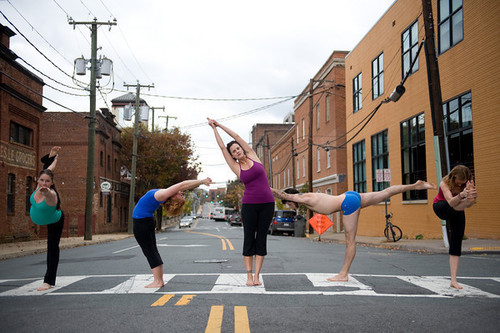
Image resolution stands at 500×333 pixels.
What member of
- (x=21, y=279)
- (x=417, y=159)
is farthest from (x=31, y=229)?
(x=417, y=159)

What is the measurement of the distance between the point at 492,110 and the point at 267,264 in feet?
33.5

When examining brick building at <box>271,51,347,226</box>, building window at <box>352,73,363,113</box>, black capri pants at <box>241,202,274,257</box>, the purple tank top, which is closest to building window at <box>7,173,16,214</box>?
brick building at <box>271,51,347,226</box>

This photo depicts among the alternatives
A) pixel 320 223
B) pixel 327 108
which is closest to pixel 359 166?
pixel 327 108

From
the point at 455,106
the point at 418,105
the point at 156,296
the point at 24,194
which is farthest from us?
the point at 24,194

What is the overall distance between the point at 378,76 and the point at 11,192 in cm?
1957

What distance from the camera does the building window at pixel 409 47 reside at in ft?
68.2

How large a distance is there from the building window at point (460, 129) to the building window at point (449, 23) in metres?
2.30

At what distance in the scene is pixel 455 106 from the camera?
17.3m

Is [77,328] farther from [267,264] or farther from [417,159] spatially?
[417,159]

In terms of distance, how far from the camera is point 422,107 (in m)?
20.0

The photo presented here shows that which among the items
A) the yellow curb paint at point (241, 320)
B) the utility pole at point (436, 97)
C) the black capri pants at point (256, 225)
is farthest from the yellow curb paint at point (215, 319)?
the utility pole at point (436, 97)

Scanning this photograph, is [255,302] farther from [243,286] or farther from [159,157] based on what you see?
[159,157]

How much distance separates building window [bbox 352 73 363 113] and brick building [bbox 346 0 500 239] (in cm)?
6

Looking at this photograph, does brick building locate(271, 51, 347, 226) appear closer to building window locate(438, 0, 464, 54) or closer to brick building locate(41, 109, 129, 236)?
building window locate(438, 0, 464, 54)
